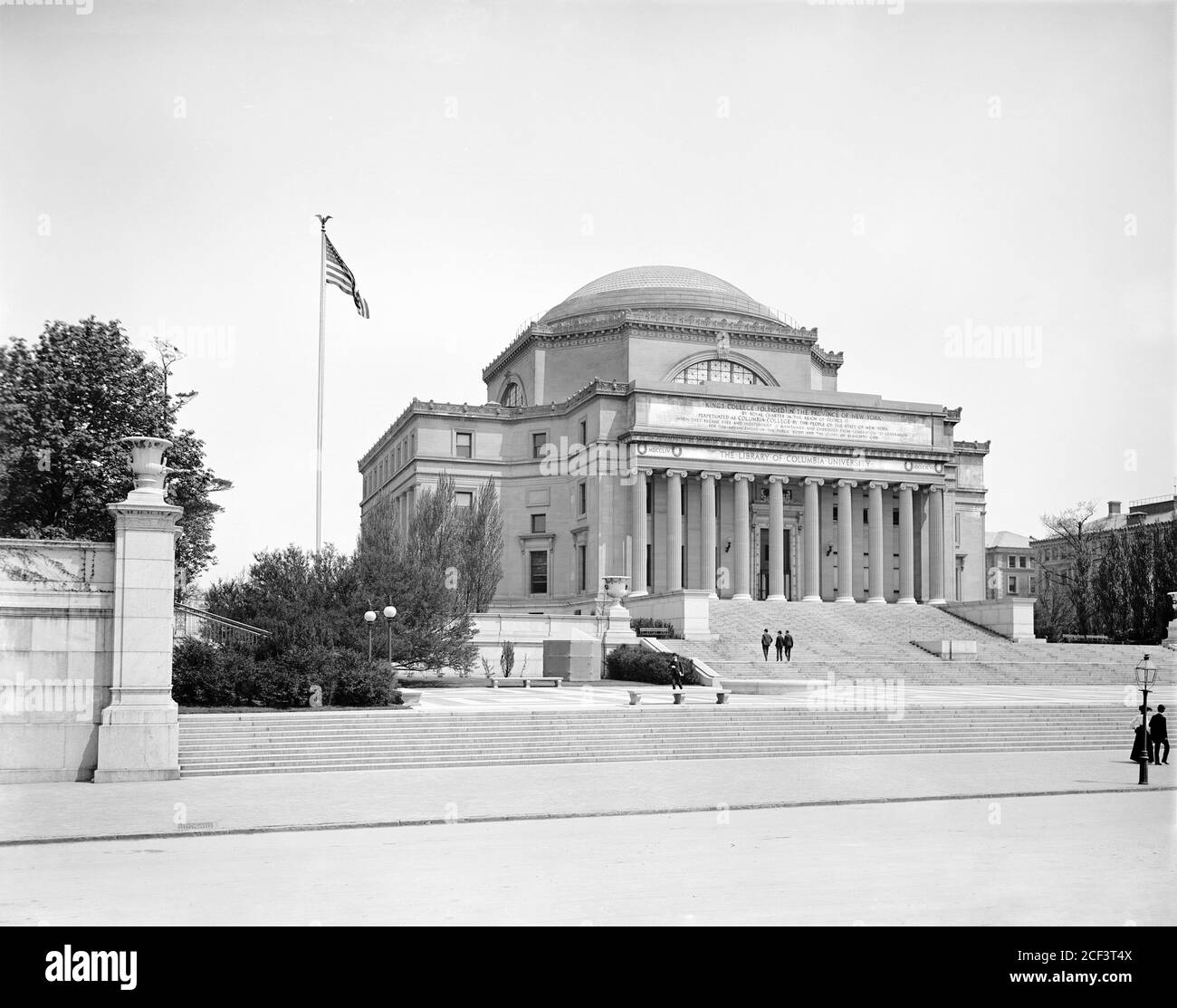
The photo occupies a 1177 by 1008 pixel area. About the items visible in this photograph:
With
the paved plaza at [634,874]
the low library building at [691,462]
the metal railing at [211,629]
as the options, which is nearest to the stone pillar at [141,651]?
the paved plaza at [634,874]

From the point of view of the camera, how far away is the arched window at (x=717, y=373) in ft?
238

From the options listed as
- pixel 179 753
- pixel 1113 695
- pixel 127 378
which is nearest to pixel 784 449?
pixel 1113 695

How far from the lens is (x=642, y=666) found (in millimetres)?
42125

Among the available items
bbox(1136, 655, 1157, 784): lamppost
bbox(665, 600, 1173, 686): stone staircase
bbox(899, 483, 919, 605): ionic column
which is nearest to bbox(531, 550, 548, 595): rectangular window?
bbox(665, 600, 1173, 686): stone staircase

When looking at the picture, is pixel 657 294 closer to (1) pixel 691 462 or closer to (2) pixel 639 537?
(1) pixel 691 462

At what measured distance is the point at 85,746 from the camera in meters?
19.5

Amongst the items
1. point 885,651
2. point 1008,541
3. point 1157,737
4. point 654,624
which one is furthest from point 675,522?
point 1008,541

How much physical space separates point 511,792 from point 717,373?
56754mm

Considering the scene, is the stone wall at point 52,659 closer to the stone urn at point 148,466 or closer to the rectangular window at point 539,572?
the stone urn at point 148,466

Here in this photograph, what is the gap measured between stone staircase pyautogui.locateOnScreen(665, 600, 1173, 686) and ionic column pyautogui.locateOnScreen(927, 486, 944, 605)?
Answer: 4514mm

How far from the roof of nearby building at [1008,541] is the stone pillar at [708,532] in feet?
242

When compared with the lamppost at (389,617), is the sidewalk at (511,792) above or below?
below

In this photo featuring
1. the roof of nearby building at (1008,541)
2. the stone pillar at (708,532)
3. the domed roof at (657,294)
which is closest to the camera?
the stone pillar at (708,532)
